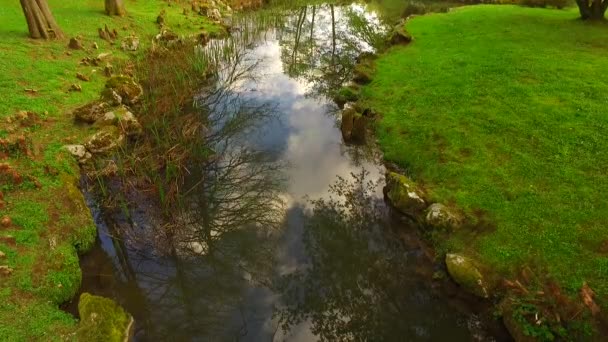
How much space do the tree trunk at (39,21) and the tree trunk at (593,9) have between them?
1237 inches

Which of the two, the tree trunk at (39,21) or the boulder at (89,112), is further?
the tree trunk at (39,21)

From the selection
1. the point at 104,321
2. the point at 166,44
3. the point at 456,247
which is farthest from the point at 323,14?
the point at 104,321

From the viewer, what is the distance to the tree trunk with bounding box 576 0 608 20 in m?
25.2

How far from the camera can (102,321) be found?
368 inches

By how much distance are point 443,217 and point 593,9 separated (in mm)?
22066

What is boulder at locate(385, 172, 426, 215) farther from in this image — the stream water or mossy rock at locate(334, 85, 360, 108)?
mossy rock at locate(334, 85, 360, 108)

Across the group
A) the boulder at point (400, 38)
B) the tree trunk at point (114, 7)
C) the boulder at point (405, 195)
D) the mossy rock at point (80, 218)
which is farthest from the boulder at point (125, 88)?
the boulder at point (400, 38)

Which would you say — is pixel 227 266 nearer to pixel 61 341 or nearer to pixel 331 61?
pixel 61 341

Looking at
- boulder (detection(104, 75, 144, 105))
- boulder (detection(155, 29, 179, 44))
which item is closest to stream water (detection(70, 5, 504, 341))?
boulder (detection(104, 75, 144, 105))

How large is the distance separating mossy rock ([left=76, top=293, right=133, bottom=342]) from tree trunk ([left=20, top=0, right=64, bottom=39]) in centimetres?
1836

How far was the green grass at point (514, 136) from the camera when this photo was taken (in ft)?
36.6

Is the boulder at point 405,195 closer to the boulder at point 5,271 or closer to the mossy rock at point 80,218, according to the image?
the mossy rock at point 80,218

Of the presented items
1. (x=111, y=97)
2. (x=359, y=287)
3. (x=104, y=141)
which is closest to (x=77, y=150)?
(x=104, y=141)

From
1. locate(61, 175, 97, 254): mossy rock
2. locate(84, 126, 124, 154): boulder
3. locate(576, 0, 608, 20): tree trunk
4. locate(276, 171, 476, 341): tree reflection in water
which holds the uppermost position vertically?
locate(576, 0, 608, 20): tree trunk
